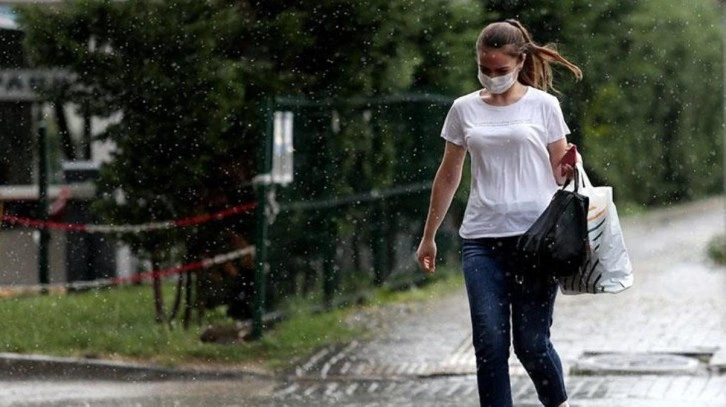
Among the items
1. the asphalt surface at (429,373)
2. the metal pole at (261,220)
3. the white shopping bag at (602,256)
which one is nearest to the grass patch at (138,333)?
the metal pole at (261,220)

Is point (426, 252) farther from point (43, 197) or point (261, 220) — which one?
point (43, 197)

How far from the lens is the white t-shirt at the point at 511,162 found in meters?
6.36

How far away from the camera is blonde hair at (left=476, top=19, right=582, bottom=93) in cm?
638

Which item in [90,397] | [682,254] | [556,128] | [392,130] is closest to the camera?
[556,128]

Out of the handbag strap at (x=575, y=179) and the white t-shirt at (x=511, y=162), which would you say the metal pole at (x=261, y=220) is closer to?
the white t-shirt at (x=511, y=162)

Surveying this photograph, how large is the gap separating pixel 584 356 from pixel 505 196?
3.97 meters

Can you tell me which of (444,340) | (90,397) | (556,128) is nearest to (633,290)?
(444,340)

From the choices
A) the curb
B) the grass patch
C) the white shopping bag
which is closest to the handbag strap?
the white shopping bag

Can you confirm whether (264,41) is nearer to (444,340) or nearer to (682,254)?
(444,340)

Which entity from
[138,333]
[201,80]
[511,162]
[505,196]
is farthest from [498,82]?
[138,333]

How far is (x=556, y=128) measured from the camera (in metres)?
6.43

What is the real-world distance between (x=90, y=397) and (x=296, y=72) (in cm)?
355

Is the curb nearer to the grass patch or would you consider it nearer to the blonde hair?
the grass patch

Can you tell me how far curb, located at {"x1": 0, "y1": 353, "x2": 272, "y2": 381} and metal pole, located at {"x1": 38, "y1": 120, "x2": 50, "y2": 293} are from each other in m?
3.50
